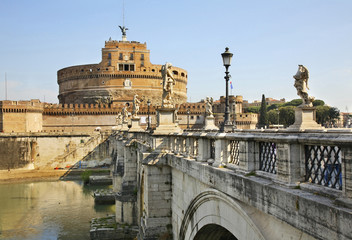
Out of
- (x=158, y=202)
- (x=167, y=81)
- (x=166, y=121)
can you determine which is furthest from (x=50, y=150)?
(x=158, y=202)

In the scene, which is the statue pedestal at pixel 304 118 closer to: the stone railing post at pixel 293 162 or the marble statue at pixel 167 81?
the marble statue at pixel 167 81

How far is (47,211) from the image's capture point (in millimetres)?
29391

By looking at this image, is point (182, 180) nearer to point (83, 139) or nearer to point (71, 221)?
point (71, 221)

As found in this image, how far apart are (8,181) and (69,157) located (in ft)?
30.6

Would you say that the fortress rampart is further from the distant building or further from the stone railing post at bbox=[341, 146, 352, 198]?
the stone railing post at bbox=[341, 146, 352, 198]

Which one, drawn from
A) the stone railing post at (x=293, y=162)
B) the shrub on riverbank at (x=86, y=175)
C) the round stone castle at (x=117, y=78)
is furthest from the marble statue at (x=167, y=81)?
the round stone castle at (x=117, y=78)

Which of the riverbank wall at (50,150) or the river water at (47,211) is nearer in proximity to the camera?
the river water at (47,211)

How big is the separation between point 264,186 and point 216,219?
253 centimetres

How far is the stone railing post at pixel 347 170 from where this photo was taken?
3.31m

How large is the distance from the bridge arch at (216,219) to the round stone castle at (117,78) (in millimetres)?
67103

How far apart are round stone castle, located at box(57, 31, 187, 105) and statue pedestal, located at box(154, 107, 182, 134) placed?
2490 inches

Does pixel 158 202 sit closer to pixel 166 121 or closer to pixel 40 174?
pixel 166 121

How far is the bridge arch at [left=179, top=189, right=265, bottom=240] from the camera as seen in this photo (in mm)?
5305

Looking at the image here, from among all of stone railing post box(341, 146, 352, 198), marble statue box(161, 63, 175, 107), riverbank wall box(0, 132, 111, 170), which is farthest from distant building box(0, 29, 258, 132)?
stone railing post box(341, 146, 352, 198)
